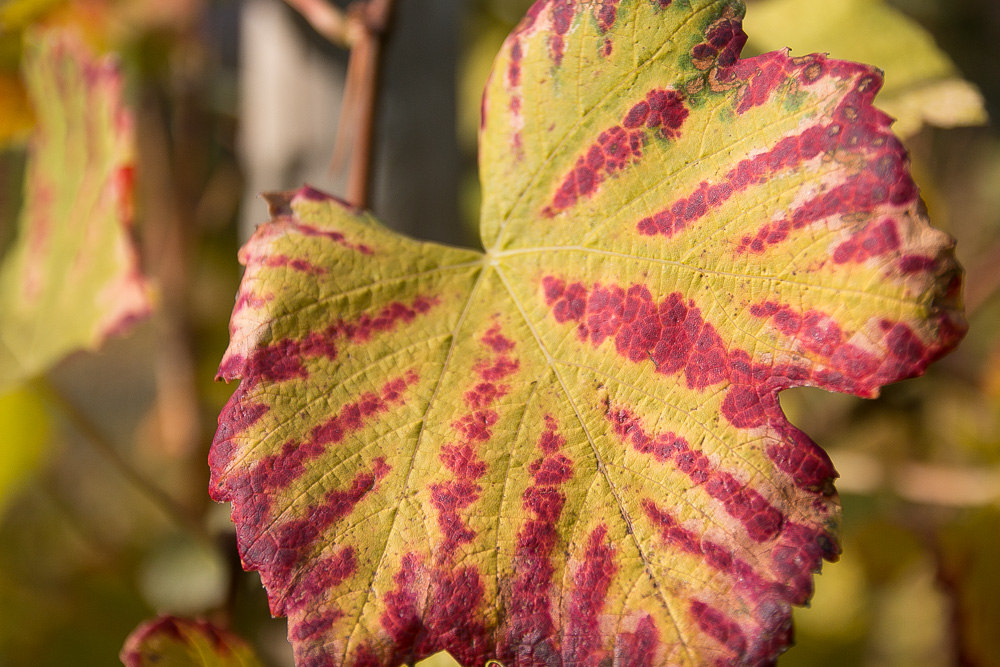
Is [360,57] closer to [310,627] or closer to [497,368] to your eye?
[497,368]

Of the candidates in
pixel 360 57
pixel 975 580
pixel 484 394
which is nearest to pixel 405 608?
pixel 484 394

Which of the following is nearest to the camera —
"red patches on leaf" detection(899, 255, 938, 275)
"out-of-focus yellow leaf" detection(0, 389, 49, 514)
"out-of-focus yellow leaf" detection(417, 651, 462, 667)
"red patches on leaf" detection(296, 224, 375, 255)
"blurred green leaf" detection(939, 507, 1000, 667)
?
"red patches on leaf" detection(899, 255, 938, 275)

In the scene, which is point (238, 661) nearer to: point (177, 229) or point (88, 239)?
point (88, 239)

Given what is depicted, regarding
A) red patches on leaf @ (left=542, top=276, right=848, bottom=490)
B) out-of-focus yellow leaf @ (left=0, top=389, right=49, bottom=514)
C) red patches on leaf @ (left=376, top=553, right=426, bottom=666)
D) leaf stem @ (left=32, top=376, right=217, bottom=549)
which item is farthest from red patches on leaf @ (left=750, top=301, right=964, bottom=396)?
out-of-focus yellow leaf @ (left=0, top=389, right=49, bottom=514)

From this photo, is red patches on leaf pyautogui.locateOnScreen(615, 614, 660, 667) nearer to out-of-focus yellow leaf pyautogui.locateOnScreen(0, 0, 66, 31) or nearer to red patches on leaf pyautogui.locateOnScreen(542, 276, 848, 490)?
red patches on leaf pyautogui.locateOnScreen(542, 276, 848, 490)

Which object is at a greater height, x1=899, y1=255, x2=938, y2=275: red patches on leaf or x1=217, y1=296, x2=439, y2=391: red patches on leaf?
x1=217, y1=296, x2=439, y2=391: red patches on leaf

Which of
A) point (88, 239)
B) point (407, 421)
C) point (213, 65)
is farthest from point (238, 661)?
point (213, 65)
